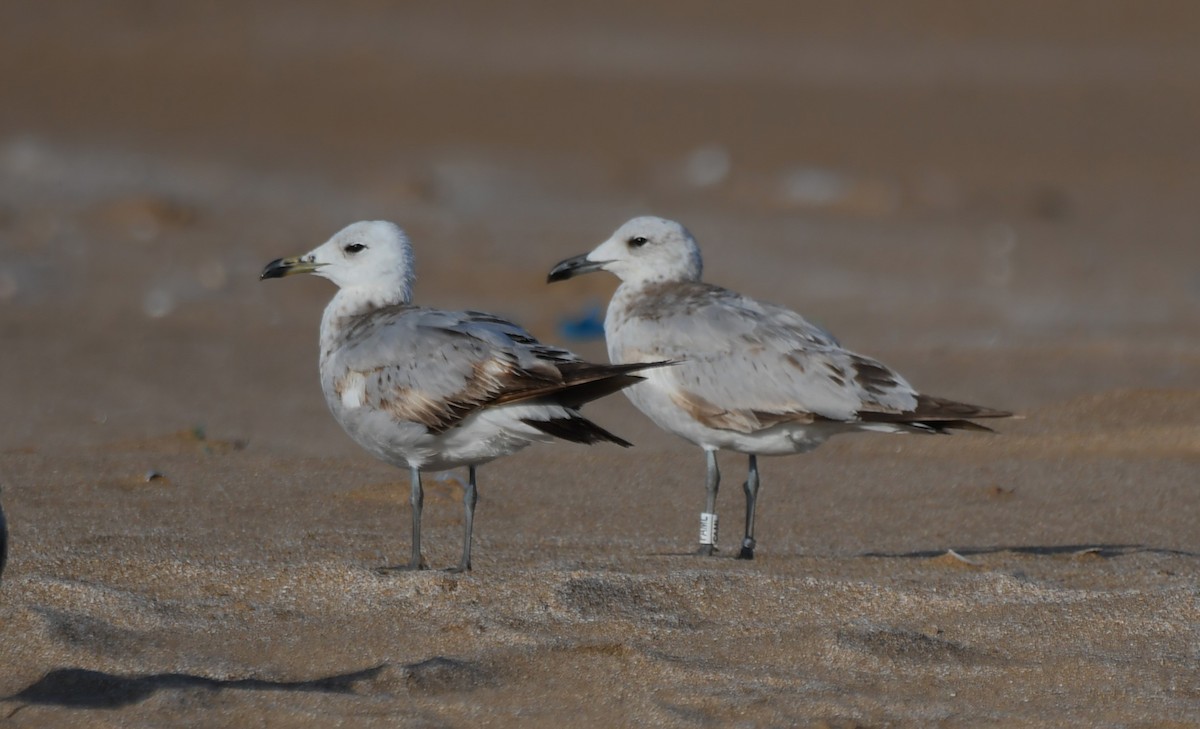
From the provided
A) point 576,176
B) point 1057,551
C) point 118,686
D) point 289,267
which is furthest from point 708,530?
point 576,176

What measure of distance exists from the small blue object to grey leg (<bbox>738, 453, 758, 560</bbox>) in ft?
16.0

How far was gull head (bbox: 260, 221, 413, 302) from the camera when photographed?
6.59 meters

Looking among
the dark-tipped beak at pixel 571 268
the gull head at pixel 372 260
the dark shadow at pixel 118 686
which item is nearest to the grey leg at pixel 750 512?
the dark-tipped beak at pixel 571 268

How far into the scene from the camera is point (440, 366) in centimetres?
565

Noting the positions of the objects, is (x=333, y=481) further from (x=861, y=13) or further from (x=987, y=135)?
(x=861, y=13)

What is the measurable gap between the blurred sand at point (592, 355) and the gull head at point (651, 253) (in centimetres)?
98

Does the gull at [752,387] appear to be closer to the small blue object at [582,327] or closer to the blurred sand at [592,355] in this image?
the blurred sand at [592,355]

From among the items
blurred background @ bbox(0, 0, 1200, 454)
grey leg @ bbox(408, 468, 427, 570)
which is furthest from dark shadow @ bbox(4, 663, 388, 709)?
blurred background @ bbox(0, 0, 1200, 454)

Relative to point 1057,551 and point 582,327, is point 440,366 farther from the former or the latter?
point 582,327

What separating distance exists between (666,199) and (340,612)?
13557mm

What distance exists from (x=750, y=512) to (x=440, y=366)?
4.73 feet

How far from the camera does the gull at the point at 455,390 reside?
5.56 metres

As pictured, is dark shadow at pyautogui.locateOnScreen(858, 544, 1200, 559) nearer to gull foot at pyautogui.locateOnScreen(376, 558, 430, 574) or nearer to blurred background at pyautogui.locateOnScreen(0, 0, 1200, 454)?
gull foot at pyautogui.locateOnScreen(376, 558, 430, 574)

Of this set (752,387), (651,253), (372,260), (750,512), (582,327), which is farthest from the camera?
(582,327)
